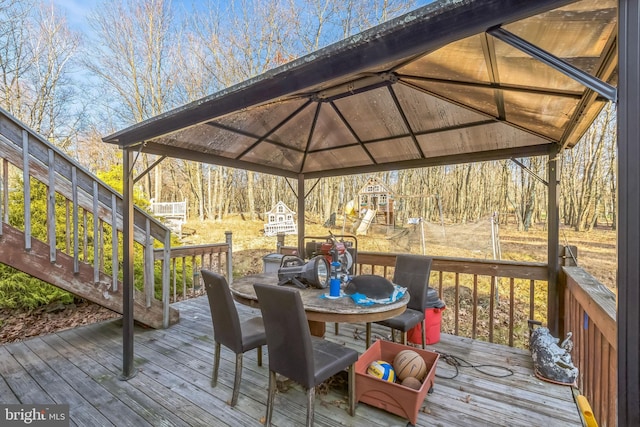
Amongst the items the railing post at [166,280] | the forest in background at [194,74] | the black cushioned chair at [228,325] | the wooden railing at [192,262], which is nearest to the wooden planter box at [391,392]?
the black cushioned chair at [228,325]

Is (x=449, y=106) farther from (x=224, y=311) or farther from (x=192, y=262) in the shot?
(x=192, y=262)

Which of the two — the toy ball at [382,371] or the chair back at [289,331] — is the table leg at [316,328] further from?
the chair back at [289,331]

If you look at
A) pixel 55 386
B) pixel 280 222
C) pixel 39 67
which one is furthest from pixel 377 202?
pixel 39 67

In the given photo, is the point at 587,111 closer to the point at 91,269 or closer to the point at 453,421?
the point at 453,421

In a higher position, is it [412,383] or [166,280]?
[166,280]

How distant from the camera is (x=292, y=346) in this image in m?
1.82

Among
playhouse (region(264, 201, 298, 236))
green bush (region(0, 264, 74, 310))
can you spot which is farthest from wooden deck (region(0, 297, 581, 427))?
playhouse (region(264, 201, 298, 236))

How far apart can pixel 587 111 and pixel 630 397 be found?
2017 mm

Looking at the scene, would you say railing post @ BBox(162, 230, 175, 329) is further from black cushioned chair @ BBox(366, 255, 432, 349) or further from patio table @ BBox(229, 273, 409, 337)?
black cushioned chair @ BBox(366, 255, 432, 349)

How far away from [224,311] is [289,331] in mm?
663

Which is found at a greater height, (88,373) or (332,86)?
(332,86)

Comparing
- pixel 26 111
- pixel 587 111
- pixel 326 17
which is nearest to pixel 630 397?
pixel 587 111

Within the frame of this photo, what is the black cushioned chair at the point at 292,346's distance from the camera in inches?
69.3

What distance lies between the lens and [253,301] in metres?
2.33
